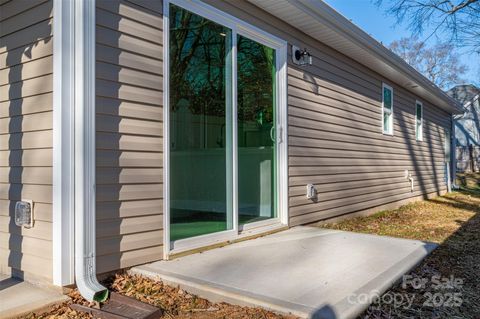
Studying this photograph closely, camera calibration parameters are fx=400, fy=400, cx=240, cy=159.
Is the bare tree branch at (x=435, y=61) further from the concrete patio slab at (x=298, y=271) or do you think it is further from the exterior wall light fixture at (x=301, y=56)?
the concrete patio slab at (x=298, y=271)

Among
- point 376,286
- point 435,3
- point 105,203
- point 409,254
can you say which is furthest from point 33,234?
point 435,3

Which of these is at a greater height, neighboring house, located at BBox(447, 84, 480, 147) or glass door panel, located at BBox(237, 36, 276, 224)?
neighboring house, located at BBox(447, 84, 480, 147)

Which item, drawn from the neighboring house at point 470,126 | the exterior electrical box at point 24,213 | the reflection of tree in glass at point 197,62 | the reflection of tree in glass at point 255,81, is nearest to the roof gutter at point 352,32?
the reflection of tree in glass at point 255,81

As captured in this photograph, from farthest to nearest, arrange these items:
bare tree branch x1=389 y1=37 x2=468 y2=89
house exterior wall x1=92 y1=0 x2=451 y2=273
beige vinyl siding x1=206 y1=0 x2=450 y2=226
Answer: bare tree branch x1=389 y1=37 x2=468 y2=89
beige vinyl siding x1=206 y1=0 x2=450 y2=226
house exterior wall x1=92 y1=0 x2=451 y2=273

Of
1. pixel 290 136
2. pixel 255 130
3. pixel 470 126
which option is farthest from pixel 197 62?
pixel 470 126

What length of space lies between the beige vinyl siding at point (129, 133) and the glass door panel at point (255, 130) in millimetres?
1171

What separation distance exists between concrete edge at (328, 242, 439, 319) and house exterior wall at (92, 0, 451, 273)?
4.93ft

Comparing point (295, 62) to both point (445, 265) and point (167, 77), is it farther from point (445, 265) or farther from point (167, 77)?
point (445, 265)

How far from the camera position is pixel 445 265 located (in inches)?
139

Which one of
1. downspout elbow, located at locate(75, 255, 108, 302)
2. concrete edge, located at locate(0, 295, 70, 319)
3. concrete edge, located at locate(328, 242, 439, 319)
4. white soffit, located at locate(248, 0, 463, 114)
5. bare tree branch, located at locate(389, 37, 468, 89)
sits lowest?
concrete edge, located at locate(0, 295, 70, 319)

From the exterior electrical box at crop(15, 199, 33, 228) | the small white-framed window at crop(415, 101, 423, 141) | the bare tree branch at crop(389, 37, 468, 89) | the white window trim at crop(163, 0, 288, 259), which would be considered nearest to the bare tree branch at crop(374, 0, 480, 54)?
the small white-framed window at crop(415, 101, 423, 141)

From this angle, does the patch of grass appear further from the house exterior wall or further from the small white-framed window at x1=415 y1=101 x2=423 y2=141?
the small white-framed window at x1=415 y1=101 x2=423 y2=141

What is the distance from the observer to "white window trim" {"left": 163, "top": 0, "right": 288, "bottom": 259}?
323cm

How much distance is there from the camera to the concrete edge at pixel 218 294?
226 centimetres
